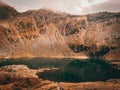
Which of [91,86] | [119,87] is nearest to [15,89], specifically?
[91,86]

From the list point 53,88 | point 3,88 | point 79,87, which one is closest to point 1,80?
point 3,88

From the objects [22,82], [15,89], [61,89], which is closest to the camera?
[15,89]

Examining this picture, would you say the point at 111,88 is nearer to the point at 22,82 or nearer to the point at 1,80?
the point at 22,82

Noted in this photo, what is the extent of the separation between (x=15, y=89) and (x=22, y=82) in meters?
22.5

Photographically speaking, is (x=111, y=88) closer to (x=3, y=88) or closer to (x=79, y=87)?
(x=79, y=87)

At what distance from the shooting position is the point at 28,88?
162250mm

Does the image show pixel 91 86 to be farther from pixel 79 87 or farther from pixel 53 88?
pixel 53 88

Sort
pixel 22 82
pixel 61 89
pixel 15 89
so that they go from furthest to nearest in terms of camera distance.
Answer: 1. pixel 22 82
2. pixel 61 89
3. pixel 15 89

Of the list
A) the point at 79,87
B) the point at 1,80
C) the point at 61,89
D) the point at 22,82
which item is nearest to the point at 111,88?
the point at 79,87

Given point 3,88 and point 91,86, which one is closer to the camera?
point 3,88

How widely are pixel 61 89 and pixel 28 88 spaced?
20.5m

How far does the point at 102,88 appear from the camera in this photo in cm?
17412

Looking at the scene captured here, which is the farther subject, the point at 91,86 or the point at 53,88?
the point at 91,86

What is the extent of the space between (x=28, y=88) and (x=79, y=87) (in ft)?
117
